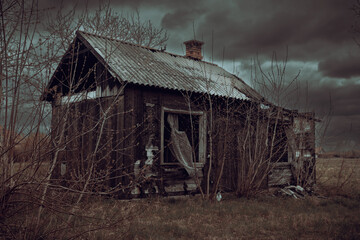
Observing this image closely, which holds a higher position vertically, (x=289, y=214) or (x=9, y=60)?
(x=9, y=60)

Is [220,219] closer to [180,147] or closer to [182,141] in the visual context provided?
[180,147]

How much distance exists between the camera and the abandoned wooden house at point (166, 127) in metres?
8.18

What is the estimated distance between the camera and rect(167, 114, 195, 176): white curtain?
8.91 meters

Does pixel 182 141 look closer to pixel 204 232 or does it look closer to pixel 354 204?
pixel 204 232

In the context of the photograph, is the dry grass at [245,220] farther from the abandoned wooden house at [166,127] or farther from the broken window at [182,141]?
the broken window at [182,141]

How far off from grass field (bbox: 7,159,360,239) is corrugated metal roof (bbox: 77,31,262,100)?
2.96 m

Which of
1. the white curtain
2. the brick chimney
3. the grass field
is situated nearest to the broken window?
the white curtain

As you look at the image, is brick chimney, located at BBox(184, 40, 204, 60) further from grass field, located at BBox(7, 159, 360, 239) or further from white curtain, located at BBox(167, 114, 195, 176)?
grass field, located at BBox(7, 159, 360, 239)

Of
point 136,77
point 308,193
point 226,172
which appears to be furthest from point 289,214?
point 136,77

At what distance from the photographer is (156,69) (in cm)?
974

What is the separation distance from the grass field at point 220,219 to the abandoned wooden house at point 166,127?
2.56 ft

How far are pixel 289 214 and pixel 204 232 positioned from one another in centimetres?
257

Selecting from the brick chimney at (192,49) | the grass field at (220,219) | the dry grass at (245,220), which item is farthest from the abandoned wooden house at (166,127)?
the brick chimney at (192,49)

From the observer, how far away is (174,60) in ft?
38.5
